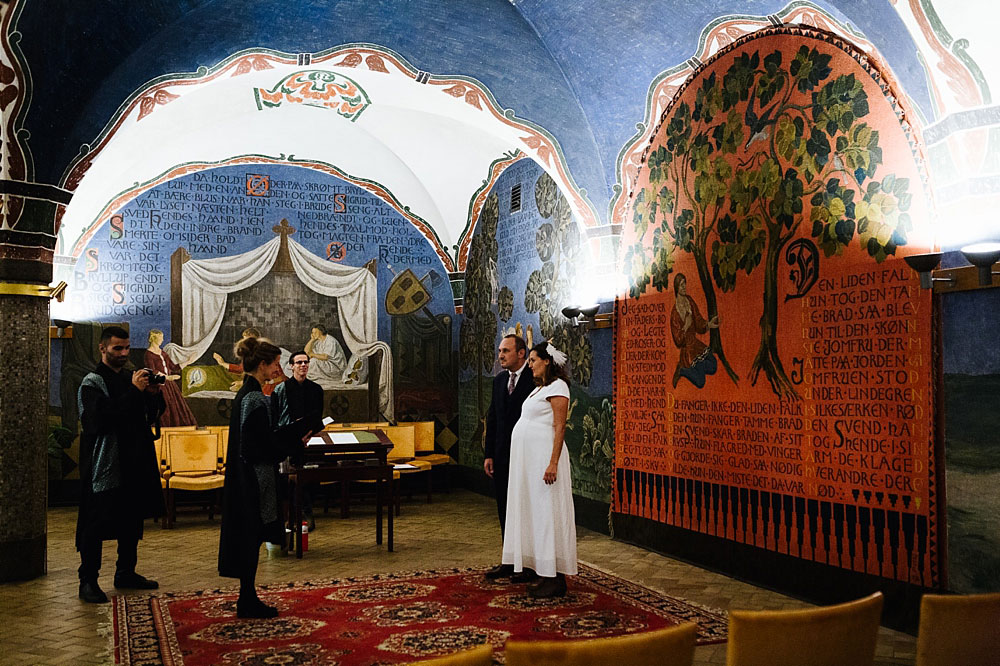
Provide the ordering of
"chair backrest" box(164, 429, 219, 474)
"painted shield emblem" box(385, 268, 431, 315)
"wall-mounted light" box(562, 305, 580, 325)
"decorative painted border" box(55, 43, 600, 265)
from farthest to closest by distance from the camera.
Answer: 1. "painted shield emblem" box(385, 268, 431, 315)
2. "chair backrest" box(164, 429, 219, 474)
3. "wall-mounted light" box(562, 305, 580, 325)
4. "decorative painted border" box(55, 43, 600, 265)

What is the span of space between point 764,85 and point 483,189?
520cm

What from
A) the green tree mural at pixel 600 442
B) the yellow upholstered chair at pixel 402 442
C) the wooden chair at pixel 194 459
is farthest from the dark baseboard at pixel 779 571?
the wooden chair at pixel 194 459

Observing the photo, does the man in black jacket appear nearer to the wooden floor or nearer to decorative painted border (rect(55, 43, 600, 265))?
the wooden floor

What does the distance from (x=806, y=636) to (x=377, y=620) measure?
3.54 m

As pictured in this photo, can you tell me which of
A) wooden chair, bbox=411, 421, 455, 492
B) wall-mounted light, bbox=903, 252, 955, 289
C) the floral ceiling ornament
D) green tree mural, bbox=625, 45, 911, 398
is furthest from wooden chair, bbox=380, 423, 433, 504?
wall-mounted light, bbox=903, 252, 955, 289

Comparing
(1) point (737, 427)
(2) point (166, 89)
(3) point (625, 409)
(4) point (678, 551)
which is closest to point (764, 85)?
(1) point (737, 427)

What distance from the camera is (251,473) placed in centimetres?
493

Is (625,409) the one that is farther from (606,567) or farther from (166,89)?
(166,89)

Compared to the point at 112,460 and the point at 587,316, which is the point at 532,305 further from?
the point at 112,460

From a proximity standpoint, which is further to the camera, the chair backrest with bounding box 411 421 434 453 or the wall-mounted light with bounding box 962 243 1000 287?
the chair backrest with bounding box 411 421 434 453

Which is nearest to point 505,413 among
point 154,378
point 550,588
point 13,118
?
point 550,588

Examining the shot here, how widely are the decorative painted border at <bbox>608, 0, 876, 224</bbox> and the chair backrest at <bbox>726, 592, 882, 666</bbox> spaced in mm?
4077

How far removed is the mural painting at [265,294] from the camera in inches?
406

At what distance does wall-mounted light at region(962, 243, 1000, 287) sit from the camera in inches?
173
